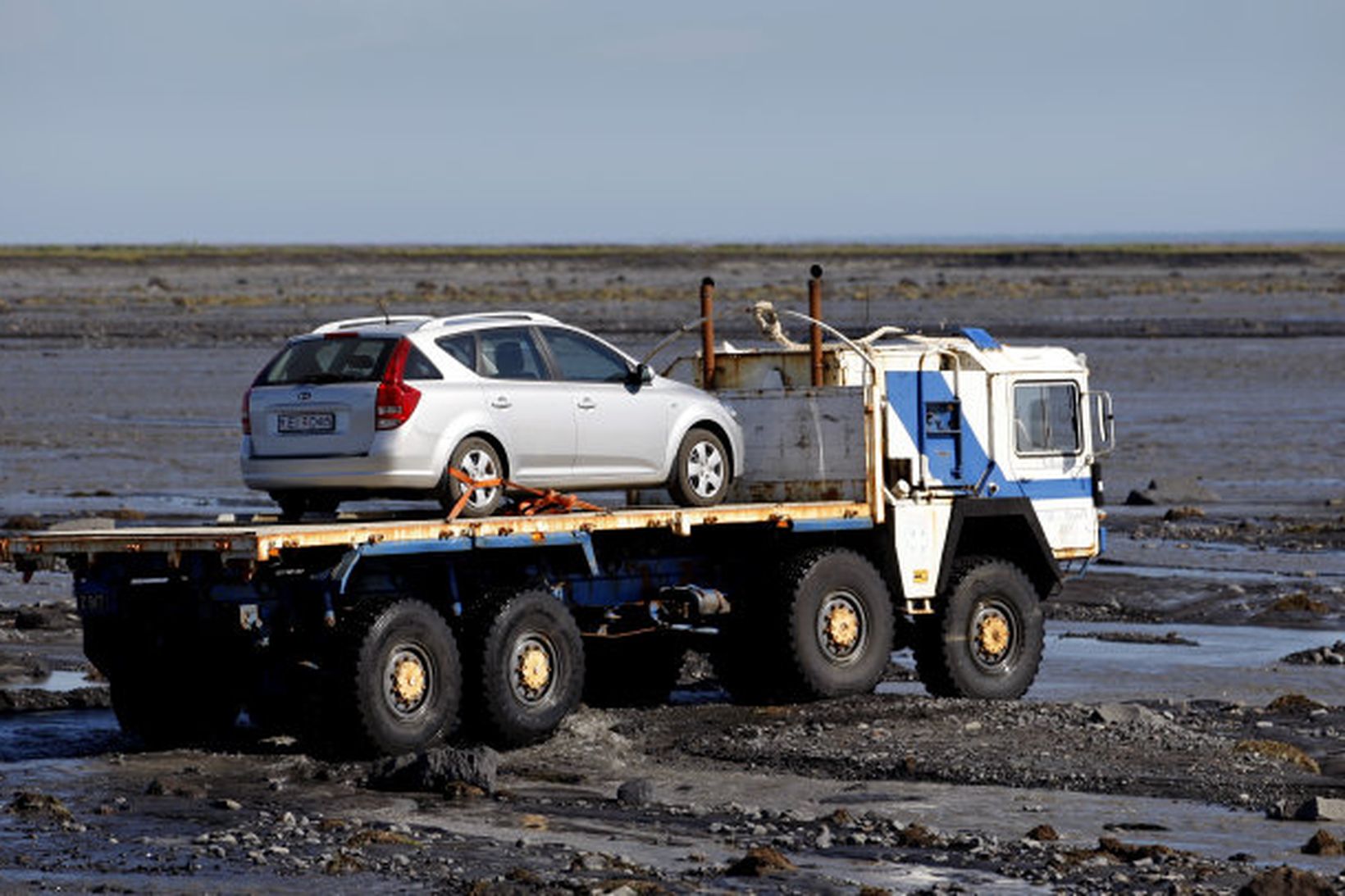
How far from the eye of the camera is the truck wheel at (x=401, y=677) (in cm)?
1630

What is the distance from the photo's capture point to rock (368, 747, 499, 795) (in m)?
15.8

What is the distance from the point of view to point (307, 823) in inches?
576

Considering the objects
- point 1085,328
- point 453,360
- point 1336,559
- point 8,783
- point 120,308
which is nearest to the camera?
point 8,783

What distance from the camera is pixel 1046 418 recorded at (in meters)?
20.9

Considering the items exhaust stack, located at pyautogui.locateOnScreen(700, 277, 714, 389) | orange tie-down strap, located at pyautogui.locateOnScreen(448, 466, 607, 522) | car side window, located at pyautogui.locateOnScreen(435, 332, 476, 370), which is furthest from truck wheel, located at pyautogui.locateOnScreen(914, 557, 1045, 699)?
car side window, located at pyautogui.locateOnScreen(435, 332, 476, 370)

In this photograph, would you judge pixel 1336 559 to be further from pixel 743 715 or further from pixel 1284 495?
pixel 743 715

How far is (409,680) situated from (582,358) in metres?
2.99

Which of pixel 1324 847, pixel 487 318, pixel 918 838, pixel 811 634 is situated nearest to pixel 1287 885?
pixel 1324 847

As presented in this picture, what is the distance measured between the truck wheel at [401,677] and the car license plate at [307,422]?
143 centimetres

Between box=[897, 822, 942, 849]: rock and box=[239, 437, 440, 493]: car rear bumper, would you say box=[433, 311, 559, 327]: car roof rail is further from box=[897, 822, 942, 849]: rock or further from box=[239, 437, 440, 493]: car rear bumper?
box=[897, 822, 942, 849]: rock

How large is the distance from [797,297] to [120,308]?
23.9m

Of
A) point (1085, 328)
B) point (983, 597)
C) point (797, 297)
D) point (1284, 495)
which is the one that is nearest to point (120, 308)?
point (797, 297)

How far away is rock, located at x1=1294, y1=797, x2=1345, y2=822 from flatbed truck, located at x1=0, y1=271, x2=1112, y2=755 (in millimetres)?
4821

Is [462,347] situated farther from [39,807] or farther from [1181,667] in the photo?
[1181,667]
